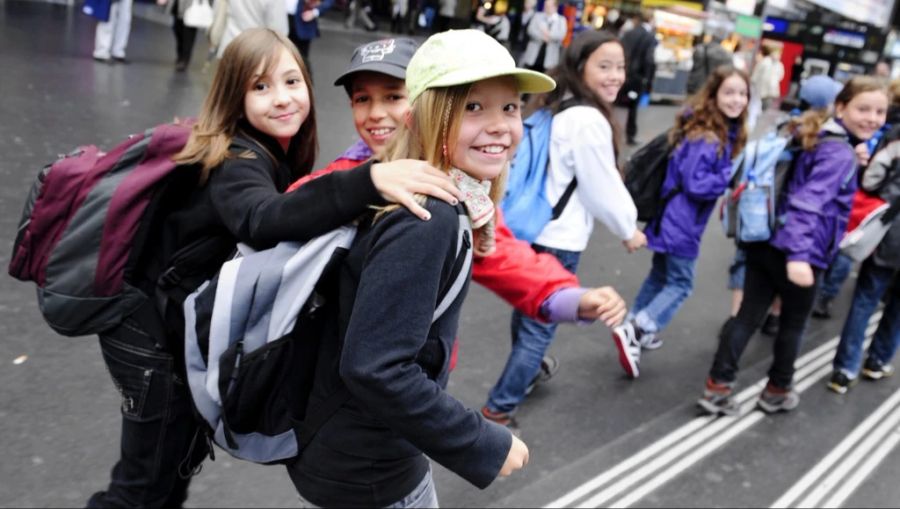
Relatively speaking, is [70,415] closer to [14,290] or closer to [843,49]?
[14,290]

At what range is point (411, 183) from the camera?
5.07 feet

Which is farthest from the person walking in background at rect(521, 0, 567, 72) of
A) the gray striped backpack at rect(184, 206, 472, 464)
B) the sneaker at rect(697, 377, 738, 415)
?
the gray striped backpack at rect(184, 206, 472, 464)

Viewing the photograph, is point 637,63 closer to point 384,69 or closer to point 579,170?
point 579,170

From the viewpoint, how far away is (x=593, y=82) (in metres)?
3.76

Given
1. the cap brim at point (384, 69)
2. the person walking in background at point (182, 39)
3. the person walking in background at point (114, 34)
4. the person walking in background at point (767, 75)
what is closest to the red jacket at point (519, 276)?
the cap brim at point (384, 69)

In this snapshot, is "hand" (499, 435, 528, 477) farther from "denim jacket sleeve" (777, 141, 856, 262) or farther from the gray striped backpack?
"denim jacket sleeve" (777, 141, 856, 262)

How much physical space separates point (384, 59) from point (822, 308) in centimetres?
554

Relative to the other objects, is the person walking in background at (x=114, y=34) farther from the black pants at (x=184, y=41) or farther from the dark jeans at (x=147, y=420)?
the dark jeans at (x=147, y=420)

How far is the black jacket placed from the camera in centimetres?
152

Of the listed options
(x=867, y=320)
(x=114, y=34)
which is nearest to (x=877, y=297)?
(x=867, y=320)

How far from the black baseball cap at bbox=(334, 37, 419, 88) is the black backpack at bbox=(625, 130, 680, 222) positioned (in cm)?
292

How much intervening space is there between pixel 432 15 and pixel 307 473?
823 inches

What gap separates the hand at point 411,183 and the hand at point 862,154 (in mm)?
3846

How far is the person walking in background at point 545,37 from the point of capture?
1401 centimetres
